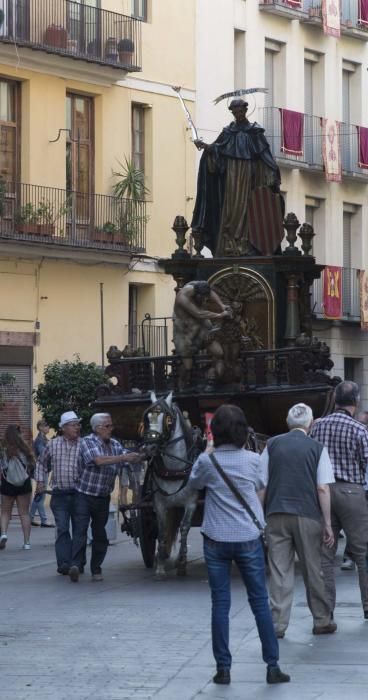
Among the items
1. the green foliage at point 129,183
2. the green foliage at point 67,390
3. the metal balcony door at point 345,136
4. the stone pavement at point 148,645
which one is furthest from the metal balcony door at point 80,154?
the stone pavement at point 148,645

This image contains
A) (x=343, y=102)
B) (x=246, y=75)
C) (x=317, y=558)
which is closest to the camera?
(x=317, y=558)

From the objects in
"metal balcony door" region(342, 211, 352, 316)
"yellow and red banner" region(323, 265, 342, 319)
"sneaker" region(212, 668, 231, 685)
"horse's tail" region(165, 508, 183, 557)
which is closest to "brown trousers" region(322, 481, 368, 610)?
"sneaker" region(212, 668, 231, 685)

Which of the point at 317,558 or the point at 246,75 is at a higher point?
the point at 246,75

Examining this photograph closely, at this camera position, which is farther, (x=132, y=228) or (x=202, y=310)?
(x=132, y=228)

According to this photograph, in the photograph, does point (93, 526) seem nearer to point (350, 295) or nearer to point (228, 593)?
point (228, 593)

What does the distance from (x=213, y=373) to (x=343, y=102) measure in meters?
25.8

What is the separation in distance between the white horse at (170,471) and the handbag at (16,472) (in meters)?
5.13

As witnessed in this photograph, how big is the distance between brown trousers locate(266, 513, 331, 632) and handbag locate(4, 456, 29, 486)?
33.0 ft

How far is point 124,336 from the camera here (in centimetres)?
3612

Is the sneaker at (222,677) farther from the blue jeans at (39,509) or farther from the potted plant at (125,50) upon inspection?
the potted plant at (125,50)

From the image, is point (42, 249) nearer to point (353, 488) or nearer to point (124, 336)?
point (124, 336)

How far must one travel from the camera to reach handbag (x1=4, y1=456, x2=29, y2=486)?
2336 centimetres

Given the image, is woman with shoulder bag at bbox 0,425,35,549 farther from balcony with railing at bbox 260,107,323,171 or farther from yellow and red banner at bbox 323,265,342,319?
yellow and red banner at bbox 323,265,342,319

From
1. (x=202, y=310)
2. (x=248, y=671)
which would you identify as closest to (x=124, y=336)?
(x=202, y=310)
